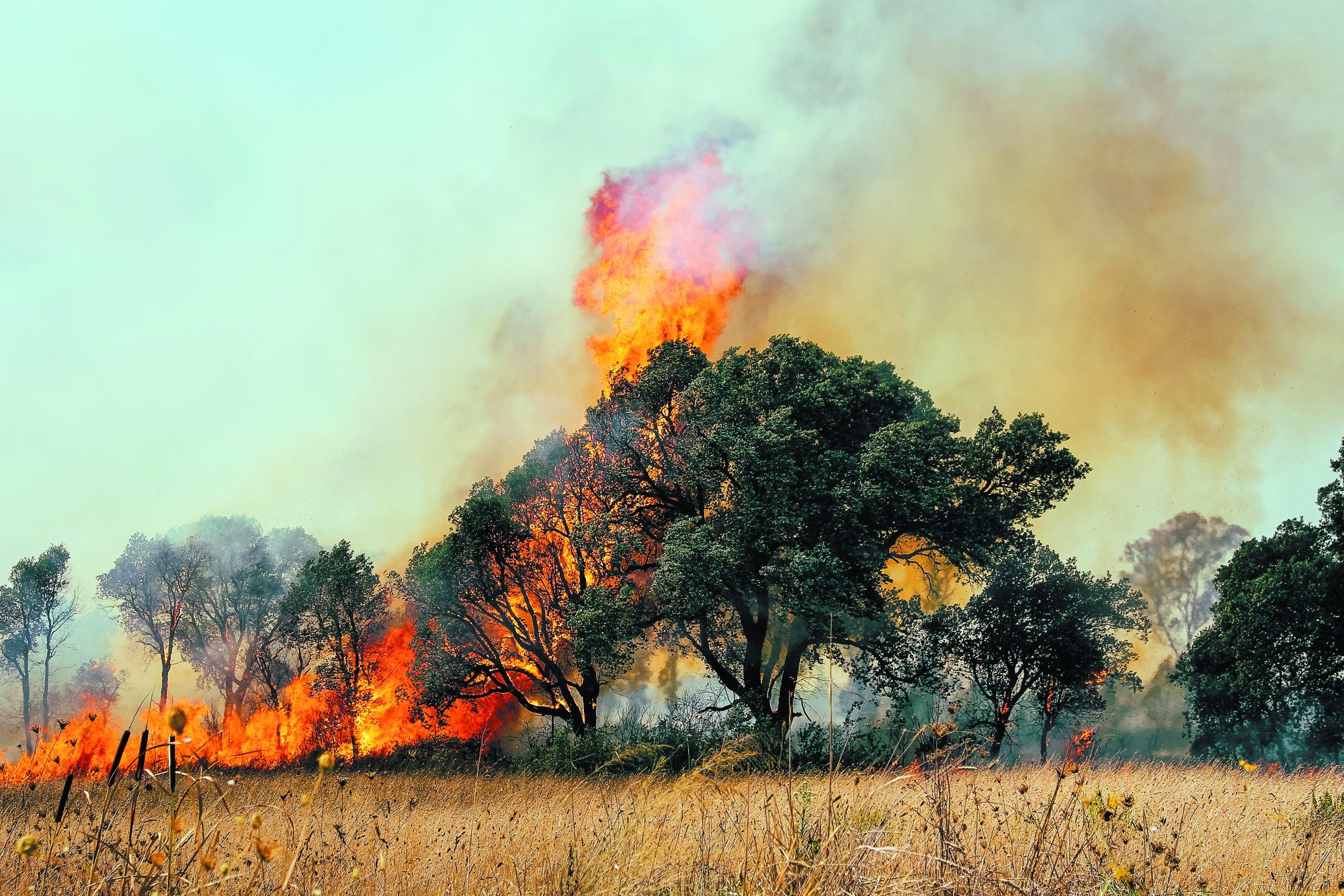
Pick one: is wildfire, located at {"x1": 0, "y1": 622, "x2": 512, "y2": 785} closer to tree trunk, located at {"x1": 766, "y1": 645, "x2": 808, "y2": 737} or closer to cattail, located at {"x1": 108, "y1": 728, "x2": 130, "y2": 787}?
tree trunk, located at {"x1": 766, "y1": 645, "x2": 808, "y2": 737}

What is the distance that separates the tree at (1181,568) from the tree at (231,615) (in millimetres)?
52592

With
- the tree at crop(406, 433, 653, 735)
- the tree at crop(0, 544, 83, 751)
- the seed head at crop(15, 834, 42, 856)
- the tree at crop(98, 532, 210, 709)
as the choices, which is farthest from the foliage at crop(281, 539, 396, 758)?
the seed head at crop(15, 834, 42, 856)

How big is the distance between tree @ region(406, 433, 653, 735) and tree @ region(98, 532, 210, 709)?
2468 centimetres

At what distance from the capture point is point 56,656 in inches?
1752

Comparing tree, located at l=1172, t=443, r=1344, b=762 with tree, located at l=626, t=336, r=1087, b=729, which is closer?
tree, located at l=626, t=336, r=1087, b=729

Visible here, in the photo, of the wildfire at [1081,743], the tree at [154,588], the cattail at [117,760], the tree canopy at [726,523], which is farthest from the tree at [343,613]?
the cattail at [117,760]

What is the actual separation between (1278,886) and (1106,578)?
84.0ft

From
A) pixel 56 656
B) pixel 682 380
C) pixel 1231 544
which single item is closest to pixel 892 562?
pixel 682 380

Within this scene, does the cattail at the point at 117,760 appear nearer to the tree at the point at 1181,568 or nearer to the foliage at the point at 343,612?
the foliage at the point at 343,612

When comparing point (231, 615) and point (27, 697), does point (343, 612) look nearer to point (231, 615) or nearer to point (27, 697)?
point (231, 615)

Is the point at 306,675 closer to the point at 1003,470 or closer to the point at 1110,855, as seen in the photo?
the point at 1003,470

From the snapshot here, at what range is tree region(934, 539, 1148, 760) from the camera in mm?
27703

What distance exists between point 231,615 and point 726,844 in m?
46.5

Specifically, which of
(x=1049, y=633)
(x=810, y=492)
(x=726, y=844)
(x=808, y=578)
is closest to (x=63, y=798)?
(x=726, y=844)
